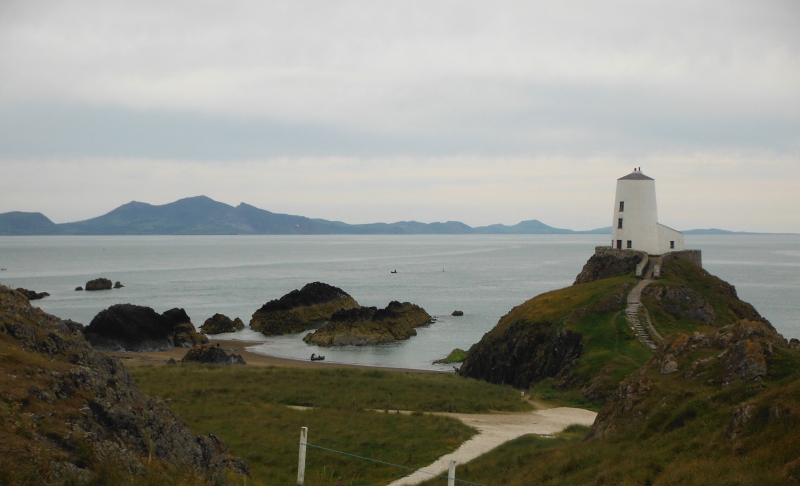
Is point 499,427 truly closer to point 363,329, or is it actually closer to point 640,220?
point 640,220

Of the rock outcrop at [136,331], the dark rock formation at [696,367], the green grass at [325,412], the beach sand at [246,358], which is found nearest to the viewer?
the dark rock formation at [696,367]

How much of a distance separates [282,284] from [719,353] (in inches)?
4604

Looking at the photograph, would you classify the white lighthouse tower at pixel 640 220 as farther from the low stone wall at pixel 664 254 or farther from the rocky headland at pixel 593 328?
the rocky headland at pixel 593 328

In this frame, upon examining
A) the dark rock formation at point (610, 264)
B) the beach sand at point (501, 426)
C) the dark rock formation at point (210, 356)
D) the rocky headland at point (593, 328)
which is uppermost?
the dark rock formation at point (610, 264)

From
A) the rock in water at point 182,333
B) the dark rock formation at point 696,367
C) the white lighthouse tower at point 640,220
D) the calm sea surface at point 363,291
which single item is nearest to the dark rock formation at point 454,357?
the calm sea surface at point 363,291

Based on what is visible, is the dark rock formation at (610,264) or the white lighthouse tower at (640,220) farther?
the white lighthouse tower at (640,220)

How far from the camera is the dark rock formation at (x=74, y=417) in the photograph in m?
11.6

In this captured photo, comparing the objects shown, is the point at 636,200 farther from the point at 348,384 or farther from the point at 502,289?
the point at 502,289

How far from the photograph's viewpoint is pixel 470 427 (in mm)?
26438

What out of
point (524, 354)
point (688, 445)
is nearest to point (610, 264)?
point (524, 354)

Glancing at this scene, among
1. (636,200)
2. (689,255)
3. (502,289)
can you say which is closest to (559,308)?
(636,200)

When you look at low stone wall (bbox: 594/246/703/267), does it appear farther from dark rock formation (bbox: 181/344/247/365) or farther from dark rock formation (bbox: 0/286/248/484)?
dark rock formation (bbox: 0/286/248/484)

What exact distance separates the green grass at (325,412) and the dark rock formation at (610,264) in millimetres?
20640

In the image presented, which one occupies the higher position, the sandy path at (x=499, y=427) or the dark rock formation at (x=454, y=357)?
the sandy path at (x=499, y=427)
